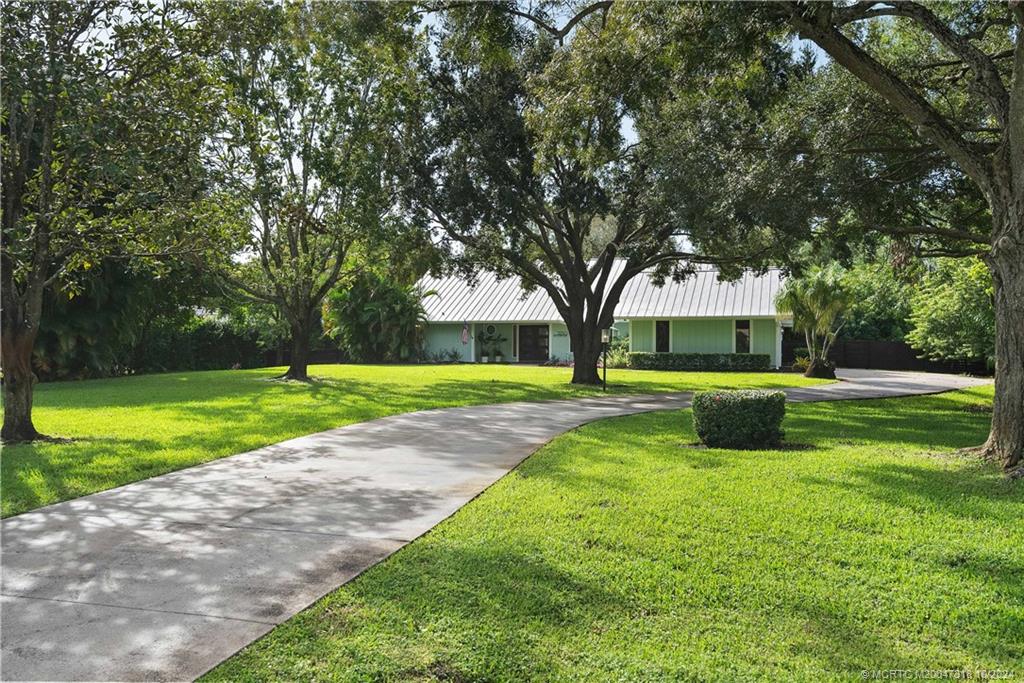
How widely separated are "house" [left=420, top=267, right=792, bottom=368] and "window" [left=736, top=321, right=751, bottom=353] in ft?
0.16

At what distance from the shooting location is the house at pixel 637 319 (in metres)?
31.4

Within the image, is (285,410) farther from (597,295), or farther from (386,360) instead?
(386,360)

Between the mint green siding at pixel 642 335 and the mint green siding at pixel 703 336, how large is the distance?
1161 millimetres

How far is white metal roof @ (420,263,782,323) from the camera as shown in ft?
103

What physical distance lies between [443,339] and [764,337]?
1726cm

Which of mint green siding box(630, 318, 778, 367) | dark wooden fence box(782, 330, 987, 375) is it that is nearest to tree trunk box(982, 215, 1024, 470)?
mint green siding box(630, 318, 778, 367)

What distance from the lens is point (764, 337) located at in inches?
1233

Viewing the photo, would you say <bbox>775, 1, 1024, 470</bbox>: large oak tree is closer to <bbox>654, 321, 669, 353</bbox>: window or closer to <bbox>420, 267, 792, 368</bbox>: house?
<bbox>420, 267, 792, 368</bbox>: house

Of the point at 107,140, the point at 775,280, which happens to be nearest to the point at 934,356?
the point at 775,280

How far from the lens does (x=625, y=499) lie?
6.49m

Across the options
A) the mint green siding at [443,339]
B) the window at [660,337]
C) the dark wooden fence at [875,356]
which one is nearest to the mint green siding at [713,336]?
the window at [660,337]

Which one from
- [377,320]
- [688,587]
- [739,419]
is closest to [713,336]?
[377,320]

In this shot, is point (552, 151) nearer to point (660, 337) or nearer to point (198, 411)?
point (198, 411)

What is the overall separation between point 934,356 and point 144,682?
35198mm
